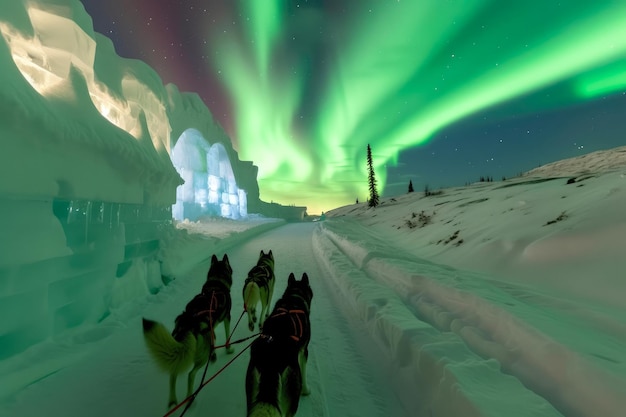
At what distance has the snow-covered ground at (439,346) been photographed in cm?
210

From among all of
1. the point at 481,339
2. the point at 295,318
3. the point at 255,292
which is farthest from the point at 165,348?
the point at 481,339

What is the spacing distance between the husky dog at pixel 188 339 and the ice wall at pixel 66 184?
2114 millimetres

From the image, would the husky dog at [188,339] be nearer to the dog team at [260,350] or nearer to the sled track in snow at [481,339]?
the dog team at [260,350]

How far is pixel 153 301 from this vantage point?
4945 mm

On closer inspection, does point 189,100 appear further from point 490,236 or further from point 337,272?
point 490,236

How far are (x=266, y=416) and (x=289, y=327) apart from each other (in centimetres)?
75

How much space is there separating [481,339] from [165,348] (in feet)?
10.5

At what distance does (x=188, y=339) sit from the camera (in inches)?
85.7

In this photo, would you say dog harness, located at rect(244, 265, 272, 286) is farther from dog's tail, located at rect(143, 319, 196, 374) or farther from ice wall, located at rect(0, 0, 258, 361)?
ice wall, located at rect(0, 0, 258, 361)

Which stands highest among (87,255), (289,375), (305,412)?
(87,255)

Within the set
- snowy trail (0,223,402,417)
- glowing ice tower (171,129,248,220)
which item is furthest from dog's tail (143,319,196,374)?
glowing ice tower (171,129,248,220)

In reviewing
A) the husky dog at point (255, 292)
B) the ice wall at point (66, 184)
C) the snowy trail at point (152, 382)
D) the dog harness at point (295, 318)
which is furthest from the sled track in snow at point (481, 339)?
the ice wall at point (66, 184)

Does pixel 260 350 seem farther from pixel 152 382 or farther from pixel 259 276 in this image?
pixel 259 276

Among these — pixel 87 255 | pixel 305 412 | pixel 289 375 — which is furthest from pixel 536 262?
pixel 87 255
